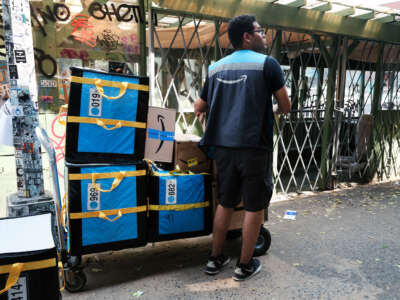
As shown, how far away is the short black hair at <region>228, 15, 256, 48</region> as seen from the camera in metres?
2.73

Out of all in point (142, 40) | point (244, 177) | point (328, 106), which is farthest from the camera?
point (328, 106)

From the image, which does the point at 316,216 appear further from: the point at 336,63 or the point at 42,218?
the point at 42,218

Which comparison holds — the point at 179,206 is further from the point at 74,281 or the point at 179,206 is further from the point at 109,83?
the point at 109,83

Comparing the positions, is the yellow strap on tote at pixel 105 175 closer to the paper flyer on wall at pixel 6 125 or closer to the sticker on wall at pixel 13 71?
the paper flyer on wall at pixel 6 125

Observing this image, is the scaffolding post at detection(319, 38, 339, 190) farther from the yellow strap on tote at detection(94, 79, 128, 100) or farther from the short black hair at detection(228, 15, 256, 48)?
the yellow strap on tote at detection(94, 79, 128, 100)

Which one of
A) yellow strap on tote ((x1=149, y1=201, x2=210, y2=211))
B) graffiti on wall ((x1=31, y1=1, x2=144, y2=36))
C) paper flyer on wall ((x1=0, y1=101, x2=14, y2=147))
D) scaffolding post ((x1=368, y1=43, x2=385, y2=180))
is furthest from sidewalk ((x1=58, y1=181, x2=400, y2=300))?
graffiti on wall ((x1=31, y1=1, x2=144, y2=36))

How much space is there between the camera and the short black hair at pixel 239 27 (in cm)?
273

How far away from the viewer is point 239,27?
108 inches

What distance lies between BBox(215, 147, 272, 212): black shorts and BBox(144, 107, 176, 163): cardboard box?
46 centimetres

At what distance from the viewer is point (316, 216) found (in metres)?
4.63

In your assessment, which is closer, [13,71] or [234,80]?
[13,71]

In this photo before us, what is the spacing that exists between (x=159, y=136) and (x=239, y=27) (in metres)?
1.14

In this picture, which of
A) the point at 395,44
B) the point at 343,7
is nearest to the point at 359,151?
the point at 395,44

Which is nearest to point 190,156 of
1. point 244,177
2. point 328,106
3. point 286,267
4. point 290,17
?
point 244,177
